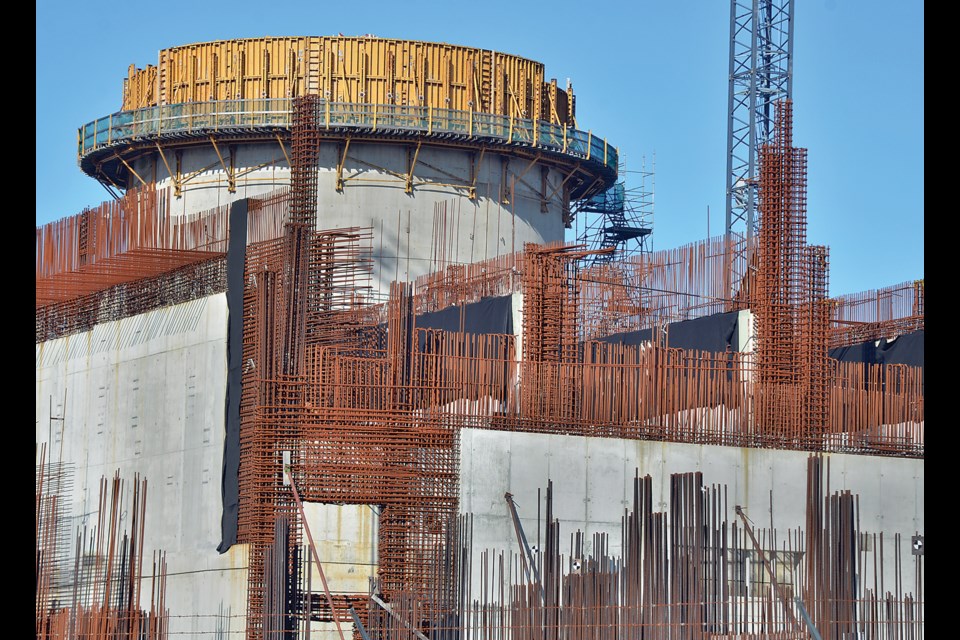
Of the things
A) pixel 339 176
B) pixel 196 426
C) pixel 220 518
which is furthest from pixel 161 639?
pixel 339 176

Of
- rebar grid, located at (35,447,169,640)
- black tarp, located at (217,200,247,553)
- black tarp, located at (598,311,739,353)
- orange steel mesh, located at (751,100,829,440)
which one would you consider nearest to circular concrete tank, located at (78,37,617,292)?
black tarp, located at (598,311,739,353)

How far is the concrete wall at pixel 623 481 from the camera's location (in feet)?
94.4

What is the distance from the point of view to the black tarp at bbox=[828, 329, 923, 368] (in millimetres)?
39781

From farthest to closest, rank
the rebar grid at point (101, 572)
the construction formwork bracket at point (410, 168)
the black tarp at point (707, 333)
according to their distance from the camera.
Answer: the construction formwork bracket at point (410, 168) < the black tarp at point (707, 333) < the rebar grid at point (101, 572)

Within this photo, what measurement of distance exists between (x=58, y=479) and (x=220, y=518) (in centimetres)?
911

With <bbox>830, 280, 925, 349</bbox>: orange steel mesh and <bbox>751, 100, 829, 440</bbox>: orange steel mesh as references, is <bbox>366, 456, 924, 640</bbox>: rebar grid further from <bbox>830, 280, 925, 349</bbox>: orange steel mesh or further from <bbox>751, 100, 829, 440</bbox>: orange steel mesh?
<bbox>830, 280, 925, 349</bbox>: orange steel mesh

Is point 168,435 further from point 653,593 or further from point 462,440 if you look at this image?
point 653,593

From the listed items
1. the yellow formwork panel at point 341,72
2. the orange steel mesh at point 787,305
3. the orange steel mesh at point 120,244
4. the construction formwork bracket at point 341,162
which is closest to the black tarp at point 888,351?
the orange steel mesh at point 787,305

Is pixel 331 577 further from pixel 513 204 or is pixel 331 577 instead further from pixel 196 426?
pixel 513 204

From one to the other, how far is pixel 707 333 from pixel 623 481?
832cm

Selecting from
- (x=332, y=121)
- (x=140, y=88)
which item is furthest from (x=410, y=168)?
(x=140, y=88)

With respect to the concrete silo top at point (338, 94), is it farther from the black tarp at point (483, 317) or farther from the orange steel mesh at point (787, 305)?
the orange steel mesh at point (787, 305)

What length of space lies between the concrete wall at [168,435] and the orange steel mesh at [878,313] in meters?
18.4

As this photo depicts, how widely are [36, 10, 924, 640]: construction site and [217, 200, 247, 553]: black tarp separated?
6 centimetres
